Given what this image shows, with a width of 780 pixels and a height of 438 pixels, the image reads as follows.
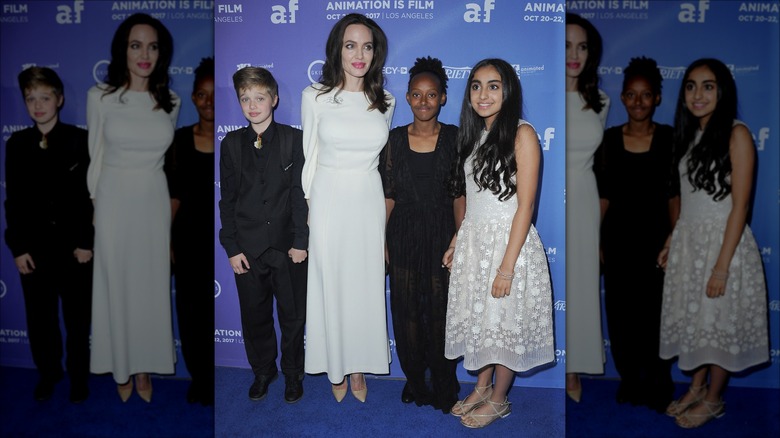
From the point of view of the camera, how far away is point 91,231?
420 centimetres

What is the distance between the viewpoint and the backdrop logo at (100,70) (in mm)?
4340

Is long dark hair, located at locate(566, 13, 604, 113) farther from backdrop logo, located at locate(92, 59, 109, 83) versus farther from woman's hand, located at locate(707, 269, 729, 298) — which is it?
backdrop logo, located at locate(92, 59, 109, 83)

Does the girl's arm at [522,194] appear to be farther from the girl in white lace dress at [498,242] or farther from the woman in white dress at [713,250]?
the woman in white dress at [713,250]

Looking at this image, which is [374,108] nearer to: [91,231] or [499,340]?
[499,340]

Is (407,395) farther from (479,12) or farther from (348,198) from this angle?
(479,12)

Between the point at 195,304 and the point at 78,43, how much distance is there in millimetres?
1918

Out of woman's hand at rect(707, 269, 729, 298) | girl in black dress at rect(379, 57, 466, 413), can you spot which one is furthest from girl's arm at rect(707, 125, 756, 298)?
girl in black dress at rect(379, 57, 466, 413)

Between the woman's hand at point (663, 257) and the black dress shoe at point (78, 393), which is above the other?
the woman's hand at point (663, 257)

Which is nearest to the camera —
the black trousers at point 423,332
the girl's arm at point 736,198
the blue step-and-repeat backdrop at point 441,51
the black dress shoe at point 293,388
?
the blue step-and-repeat backdrop at point 441,51

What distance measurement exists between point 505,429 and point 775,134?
2.59 meters

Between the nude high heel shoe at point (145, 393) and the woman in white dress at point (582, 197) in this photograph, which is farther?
the nude high heel shoe at point (145, 393)

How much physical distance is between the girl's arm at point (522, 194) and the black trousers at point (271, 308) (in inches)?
40.0

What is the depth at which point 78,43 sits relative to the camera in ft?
14.3

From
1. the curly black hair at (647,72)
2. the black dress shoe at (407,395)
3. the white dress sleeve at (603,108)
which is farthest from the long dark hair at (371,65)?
the curly black hair at (647,72)
